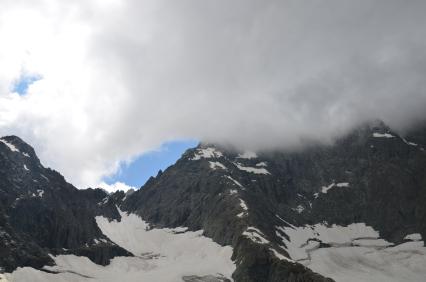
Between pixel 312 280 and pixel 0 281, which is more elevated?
pixel 312 280

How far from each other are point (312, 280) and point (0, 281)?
528ft

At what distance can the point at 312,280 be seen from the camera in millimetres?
195000

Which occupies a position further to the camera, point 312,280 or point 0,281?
point 312,280

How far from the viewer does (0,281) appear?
46375mm
